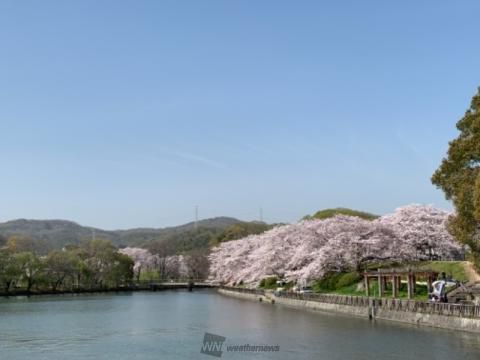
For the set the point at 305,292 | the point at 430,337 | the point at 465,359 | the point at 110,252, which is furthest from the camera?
the point at 110,252

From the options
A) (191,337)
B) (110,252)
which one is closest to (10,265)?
(110,252)

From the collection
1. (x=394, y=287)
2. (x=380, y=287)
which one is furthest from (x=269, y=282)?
(x=394, y=287)

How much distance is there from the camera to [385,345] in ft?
66.7

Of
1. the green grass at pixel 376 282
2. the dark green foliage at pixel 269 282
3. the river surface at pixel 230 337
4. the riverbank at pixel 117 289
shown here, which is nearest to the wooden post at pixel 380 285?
the green grass at pixel 376 282

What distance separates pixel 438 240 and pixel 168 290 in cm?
4530

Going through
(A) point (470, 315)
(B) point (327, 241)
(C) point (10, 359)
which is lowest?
(C) point (10, 359)

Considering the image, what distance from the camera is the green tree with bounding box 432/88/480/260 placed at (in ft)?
70.4

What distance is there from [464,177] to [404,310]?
802cm

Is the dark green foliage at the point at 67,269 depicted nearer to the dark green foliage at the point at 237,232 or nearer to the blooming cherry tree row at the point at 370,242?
the dark green foliage at the point at 237,232

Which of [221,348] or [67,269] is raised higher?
[67,269]

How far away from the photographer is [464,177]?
73.9 feet

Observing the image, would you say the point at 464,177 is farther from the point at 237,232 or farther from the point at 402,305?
the point at 237,232

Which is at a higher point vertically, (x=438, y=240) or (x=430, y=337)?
(x=438, y=240)

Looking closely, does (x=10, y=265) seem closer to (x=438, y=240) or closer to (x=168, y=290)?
(x=168, y=290)
